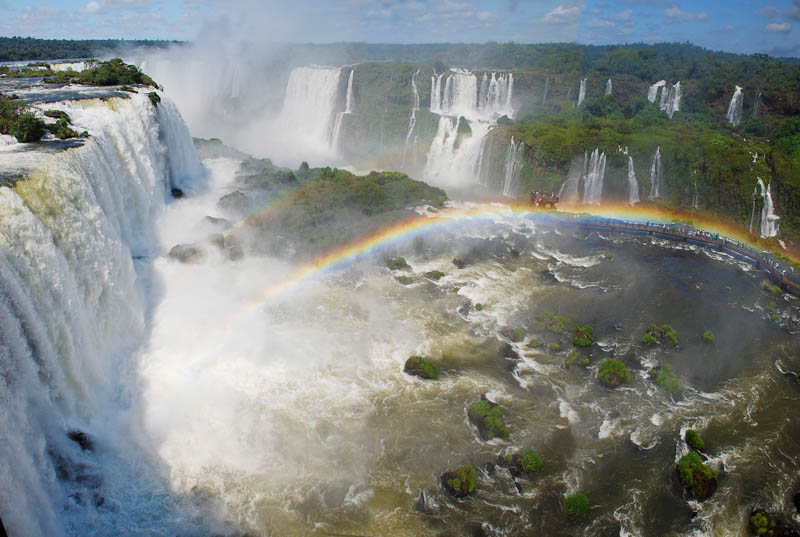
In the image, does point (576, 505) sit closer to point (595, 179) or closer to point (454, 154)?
point (595, 179)

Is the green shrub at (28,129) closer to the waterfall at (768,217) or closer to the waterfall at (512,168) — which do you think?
the waterfall at (512,168)

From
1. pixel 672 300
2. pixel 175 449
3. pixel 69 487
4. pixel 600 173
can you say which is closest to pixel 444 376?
pixel 175 449

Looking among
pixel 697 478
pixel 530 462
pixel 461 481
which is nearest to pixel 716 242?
pixel 697 478

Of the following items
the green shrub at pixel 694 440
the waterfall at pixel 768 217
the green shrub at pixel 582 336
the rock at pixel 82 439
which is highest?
the waterfall at pixel 768 217

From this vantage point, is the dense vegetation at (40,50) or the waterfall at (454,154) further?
the dense vegetation at (40,50)

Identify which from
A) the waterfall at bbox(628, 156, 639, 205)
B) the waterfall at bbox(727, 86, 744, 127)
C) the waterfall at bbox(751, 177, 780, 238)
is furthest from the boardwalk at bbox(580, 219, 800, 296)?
the waterfall at bbox(727, 86, 744, 127)

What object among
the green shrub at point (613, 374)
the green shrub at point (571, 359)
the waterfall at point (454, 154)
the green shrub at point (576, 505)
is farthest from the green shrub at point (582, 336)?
the waterfall at point (454, 154)

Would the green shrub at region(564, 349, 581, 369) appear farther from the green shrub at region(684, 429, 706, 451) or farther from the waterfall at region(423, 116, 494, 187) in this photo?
the waterfall at region(423, 116, 494, 187)
